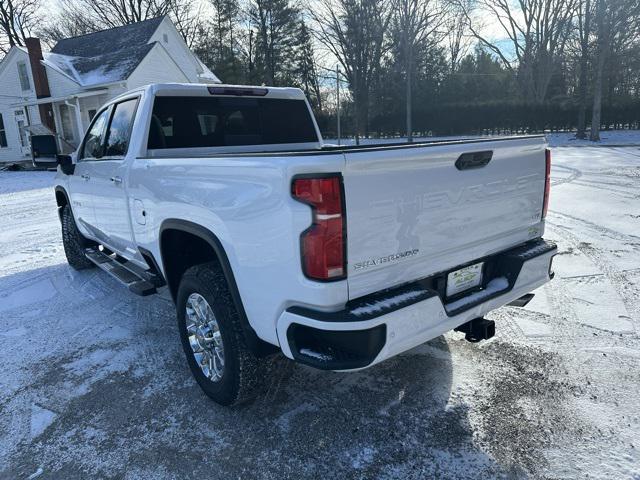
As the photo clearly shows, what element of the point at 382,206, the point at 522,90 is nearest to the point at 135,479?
the point at 382,206

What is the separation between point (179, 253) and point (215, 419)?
1165 millimetres

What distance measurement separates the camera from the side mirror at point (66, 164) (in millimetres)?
5223

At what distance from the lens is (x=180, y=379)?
3.42 meters

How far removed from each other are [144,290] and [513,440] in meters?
2.77

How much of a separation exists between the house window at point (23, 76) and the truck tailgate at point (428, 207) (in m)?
29.0

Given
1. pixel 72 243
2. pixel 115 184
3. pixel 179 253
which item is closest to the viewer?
pixel 179 253

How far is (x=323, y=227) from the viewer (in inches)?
82.7

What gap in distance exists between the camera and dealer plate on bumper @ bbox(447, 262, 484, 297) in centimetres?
271

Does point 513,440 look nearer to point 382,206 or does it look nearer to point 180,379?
point 382,206

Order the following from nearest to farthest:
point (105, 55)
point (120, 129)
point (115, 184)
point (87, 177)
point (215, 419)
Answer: point (215, 419) → point (115, 184) → point (120, 129) → point (87, 177) → point (105, 55)

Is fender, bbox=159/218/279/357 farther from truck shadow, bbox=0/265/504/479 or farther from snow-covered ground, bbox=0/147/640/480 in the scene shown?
snow-covered ground, bbox=0/147/640/480

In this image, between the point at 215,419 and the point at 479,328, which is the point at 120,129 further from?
the point at 479,328

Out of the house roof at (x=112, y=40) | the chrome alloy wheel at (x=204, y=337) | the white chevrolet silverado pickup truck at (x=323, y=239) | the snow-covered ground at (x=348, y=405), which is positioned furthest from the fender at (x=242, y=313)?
the house roof at (x=112, y=40)

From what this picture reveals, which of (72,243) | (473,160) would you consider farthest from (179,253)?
(72,243)
